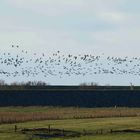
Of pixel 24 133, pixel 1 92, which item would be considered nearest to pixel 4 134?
pixel 24 133

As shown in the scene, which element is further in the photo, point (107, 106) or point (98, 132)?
point (107, 106)

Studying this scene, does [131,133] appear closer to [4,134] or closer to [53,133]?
[53,133]

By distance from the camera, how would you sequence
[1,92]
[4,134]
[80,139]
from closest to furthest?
[80,139] < [4,134] < [1,92]

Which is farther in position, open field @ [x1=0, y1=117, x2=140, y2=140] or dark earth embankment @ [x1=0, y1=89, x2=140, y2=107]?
dark earth embankment @ [x1=0, y1=89, x2=140, y2=107]

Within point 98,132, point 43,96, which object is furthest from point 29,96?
point 98,132

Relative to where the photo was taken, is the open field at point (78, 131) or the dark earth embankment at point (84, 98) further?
the dark earth embankment at point (84, 98)

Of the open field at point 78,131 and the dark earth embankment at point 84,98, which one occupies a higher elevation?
the dark earth embankment at point 84,98

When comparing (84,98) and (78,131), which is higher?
(84,98)

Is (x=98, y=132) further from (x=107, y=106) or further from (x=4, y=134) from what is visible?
(x=107, y=106)

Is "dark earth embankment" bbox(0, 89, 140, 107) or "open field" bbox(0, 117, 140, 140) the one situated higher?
"dark earth embankment" bbox(0, 89, 140, 107)

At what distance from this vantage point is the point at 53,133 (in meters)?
58.1

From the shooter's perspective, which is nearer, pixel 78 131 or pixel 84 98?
pixel 78 131

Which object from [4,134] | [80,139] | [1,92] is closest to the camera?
[80,139]

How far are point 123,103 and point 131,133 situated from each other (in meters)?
63.8
